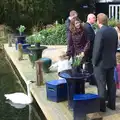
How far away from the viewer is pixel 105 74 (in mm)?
6992

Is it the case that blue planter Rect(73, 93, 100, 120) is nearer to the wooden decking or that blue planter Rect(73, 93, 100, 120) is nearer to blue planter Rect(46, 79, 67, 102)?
the wooden decking

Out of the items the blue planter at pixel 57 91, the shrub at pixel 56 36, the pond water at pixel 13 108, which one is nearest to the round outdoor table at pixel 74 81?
the blue planter at pixel 57 91

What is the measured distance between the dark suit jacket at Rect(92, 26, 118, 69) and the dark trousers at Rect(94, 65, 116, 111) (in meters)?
0.13

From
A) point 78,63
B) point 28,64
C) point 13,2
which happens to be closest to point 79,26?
point 78,63

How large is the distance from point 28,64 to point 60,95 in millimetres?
4973

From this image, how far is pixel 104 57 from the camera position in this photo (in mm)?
6797

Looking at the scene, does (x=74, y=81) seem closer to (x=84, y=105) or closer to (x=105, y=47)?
(x=84, y=105)

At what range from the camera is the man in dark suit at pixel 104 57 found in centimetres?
667

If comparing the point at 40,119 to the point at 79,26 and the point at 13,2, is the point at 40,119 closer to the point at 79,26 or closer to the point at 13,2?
the point at 79,26

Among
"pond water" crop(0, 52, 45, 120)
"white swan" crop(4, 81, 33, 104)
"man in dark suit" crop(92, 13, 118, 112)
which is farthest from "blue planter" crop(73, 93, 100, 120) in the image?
"white swan" crop(4, 81, 33, 104)

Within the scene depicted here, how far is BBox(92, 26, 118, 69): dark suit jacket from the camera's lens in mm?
6645

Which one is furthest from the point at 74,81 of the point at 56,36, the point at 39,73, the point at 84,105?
the point at 56,36

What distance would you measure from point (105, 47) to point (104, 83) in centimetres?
72

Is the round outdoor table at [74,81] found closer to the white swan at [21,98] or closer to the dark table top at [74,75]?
the dark table top at [74,75]
